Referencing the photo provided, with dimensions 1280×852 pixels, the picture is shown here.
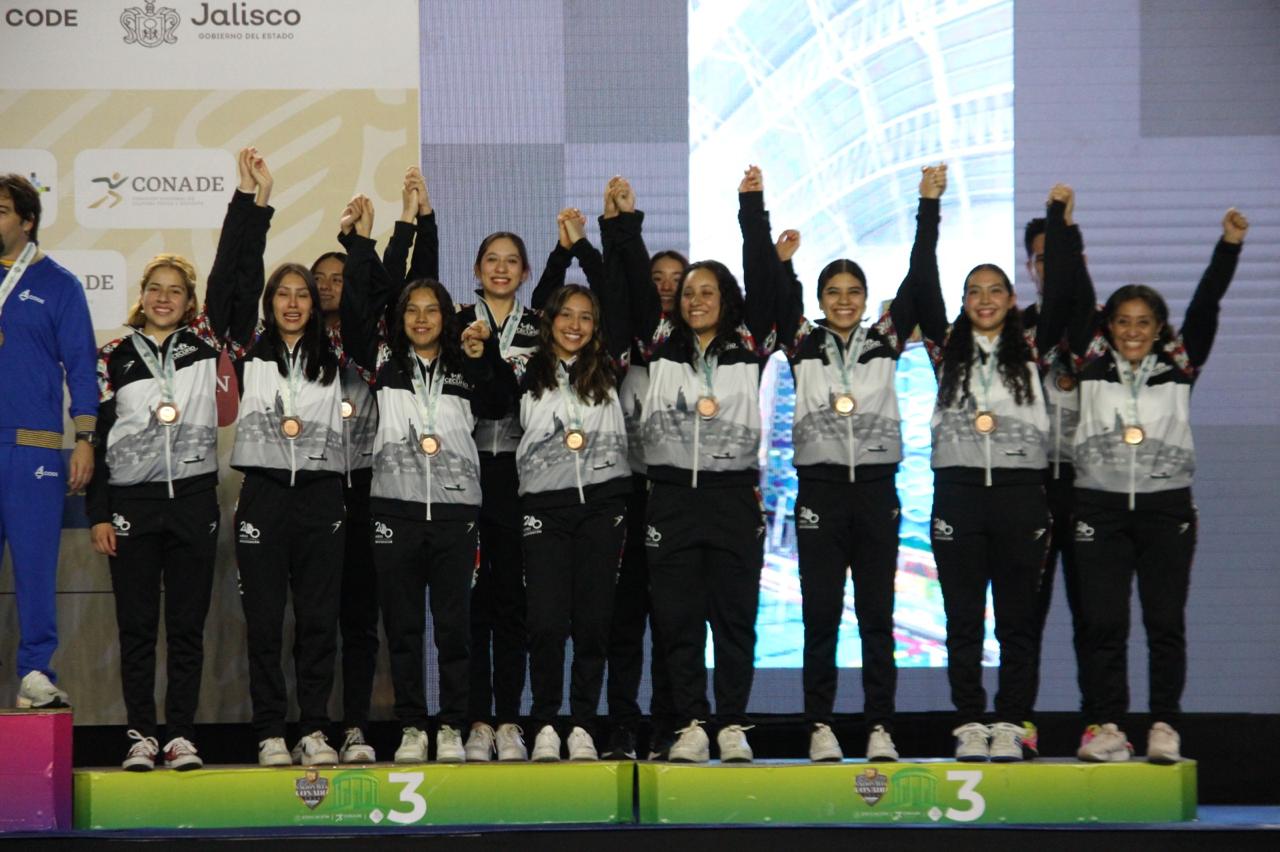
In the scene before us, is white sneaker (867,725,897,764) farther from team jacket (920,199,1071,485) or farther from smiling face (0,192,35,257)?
smiling face (0,192,35,257)

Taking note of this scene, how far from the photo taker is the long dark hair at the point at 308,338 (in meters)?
4.14

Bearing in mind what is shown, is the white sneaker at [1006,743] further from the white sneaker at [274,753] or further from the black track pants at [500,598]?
the white sneaker at [274,753]

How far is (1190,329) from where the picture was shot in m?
4.28

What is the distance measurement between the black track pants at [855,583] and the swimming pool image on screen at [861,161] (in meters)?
1.13

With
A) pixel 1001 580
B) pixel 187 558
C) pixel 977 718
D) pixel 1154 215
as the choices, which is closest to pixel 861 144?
pixel 1154 215

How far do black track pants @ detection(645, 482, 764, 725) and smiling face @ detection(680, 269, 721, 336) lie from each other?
0.51 m

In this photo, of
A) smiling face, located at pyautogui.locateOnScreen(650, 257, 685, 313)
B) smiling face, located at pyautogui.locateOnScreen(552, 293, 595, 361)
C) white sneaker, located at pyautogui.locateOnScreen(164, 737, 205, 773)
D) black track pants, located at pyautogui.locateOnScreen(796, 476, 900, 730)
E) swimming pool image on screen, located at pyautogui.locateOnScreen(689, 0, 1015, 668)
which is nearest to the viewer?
white sneaker, located at pyautogui.locateOnScreen(164, 737, 205, 773)

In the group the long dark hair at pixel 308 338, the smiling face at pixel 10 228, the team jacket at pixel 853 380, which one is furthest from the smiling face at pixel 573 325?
the smiling face at pixel 10 228

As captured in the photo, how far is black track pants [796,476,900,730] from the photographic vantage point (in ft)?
13.1

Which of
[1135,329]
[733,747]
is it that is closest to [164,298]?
[733,747]

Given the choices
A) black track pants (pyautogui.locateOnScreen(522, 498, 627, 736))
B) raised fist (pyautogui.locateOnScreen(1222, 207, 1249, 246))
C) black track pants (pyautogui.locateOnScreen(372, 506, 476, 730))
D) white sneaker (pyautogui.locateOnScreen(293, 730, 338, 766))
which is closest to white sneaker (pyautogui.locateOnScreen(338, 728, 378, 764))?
white sneaker (pyautogui.locateOnScreen(293, 730, 338, 766))

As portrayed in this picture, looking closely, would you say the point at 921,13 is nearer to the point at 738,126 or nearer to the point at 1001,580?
the point at 738,126

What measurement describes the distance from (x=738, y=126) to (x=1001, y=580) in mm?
2152

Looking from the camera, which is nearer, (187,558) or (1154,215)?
Result: (187,558)
